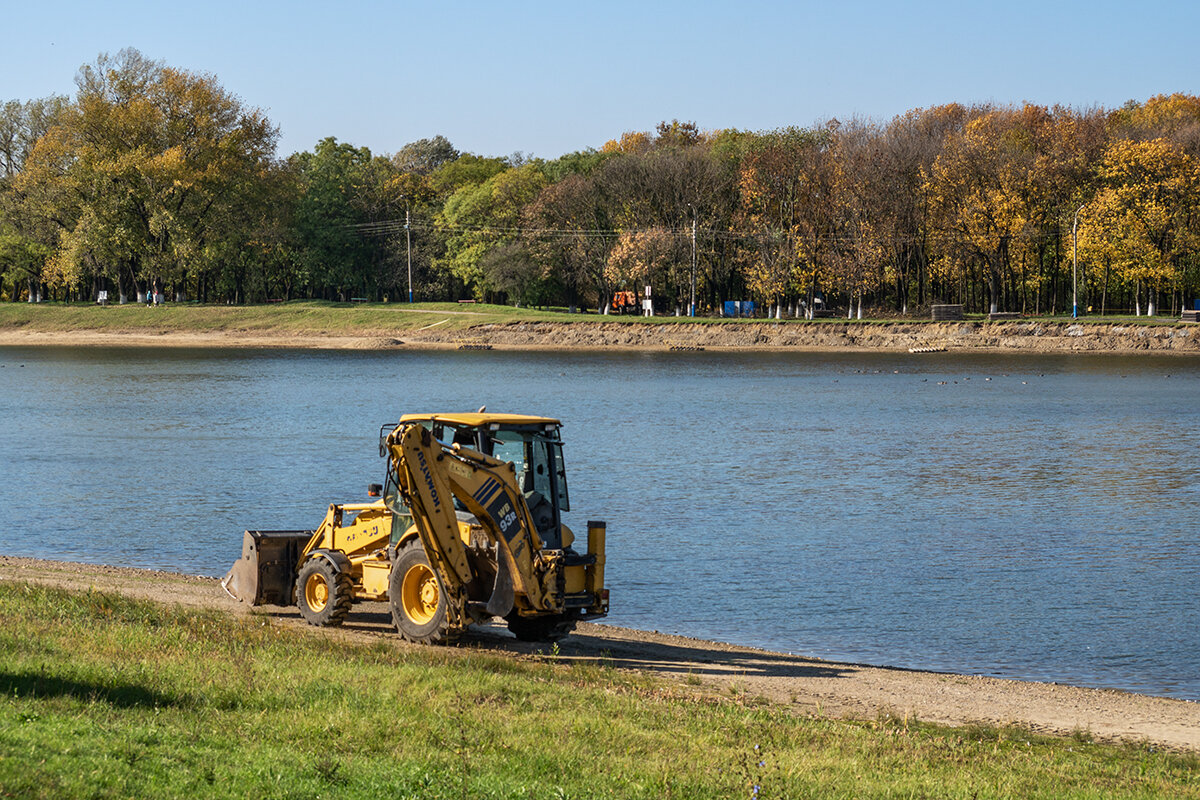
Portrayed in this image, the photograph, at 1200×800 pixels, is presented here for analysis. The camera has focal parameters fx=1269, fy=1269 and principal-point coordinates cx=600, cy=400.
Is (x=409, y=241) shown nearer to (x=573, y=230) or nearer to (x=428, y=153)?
(x=573, y=230)

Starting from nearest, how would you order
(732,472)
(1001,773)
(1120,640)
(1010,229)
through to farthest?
(1001,773)
(1120,640)
(732,472)
(1010,229)

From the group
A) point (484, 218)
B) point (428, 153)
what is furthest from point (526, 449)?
point (428, 153)

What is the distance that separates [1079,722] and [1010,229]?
3470 inches

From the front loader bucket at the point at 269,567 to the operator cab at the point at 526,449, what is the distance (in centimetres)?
263

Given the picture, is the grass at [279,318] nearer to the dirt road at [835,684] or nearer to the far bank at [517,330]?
the far bank at [517,330]

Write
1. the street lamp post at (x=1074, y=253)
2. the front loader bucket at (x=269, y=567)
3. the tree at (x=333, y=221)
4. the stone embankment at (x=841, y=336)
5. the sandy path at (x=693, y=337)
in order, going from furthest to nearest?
1. the tree at (x=333, y=221)
2. the street lamp post at (x=1074, y=253)
3. the sandy path at (x=693, y=337)
4. the stone embankment at (x=841, y=336)
5. the front loader bucket at (x=269, y=567)

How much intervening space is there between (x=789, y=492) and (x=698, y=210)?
76692 millimetres

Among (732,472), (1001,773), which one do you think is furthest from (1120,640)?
(732,472)

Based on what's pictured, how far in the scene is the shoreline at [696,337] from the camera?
9138 centimetres

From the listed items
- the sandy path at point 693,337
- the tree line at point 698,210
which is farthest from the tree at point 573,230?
the sandy path at point 693,337

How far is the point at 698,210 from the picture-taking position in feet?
352

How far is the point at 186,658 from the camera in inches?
490

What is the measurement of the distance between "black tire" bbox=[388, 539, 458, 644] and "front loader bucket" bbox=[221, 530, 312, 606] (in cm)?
252

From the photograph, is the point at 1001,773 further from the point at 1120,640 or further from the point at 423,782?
the point at 1120,640
